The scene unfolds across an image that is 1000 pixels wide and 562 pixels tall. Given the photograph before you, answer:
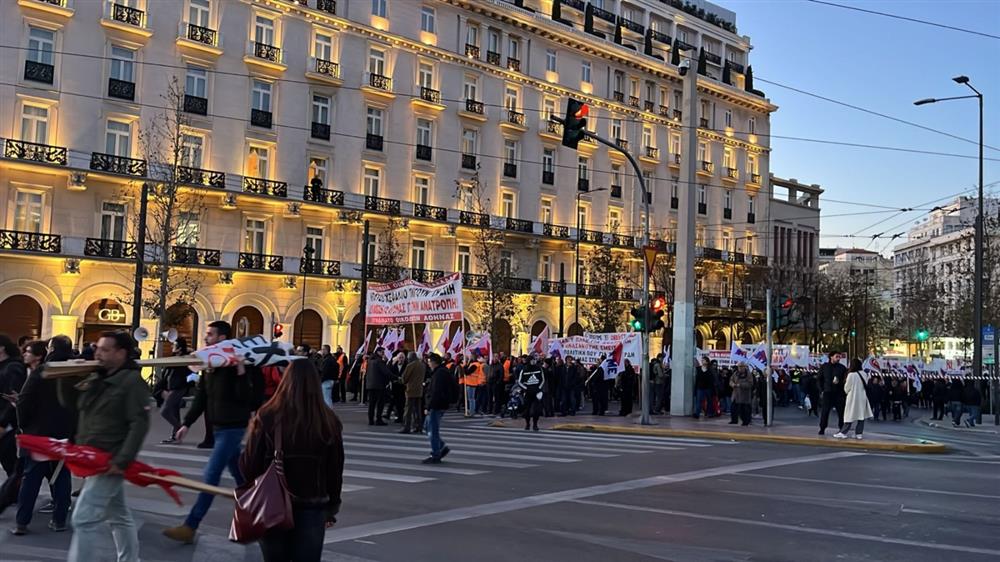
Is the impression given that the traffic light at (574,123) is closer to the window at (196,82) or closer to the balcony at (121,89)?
the balcony at (121,89)

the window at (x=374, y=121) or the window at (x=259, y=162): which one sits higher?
the window at (x=374, y=121)

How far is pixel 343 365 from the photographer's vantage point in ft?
107

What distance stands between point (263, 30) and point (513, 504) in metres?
40.3

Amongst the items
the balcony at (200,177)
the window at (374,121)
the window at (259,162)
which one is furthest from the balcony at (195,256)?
the window at (374,121)

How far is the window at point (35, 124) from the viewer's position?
38.4 m

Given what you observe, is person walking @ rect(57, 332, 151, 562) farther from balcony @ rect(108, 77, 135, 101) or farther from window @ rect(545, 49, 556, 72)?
window @ rect(545, 49, 556, 72)

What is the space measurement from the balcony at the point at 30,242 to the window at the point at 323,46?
16.2 m

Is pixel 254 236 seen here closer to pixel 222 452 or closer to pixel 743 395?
pixel 743 395

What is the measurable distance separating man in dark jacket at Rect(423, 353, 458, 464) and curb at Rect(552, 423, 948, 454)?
7675mm

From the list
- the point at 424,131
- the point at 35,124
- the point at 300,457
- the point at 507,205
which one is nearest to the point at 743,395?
the point at 300,457

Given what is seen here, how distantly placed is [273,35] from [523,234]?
61.8 ft

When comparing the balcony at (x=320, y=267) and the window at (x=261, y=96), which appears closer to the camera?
the window at (x=261, y=96)

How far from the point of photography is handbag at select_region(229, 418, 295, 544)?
4758 mm

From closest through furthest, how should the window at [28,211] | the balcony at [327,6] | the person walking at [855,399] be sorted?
1. the person walking at [855,399]
2. the window at [28,211]
3. the balcony at [327,6]
